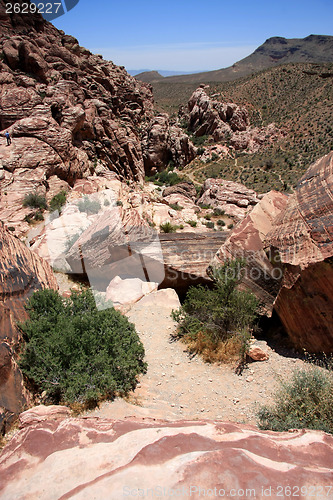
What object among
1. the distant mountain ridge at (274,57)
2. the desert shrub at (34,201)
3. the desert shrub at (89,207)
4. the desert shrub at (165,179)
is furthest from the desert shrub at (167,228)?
the distant mountain ridge at (274,57)

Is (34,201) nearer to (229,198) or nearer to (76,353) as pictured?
(76,353)

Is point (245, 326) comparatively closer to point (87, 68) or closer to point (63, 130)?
point (63, 130)

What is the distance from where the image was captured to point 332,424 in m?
4.06

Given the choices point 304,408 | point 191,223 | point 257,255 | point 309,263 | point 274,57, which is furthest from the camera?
point 274,57

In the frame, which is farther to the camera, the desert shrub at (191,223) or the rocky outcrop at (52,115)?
the rocky outcrop at (52,115)

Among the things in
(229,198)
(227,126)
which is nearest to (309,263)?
(229,198)

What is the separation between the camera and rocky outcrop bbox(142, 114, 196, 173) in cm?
3884

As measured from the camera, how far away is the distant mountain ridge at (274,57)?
392ft

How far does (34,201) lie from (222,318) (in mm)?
11093

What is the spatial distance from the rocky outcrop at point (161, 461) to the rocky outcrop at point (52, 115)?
37.4 feet

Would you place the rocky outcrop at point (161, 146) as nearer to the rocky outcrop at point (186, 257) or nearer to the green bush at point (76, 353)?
the rocky outcrop at point (186, 257)

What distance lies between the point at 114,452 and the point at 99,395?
2194mm

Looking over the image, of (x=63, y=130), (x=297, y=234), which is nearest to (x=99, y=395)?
(x=297, y=234)

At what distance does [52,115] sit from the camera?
63.7ft
